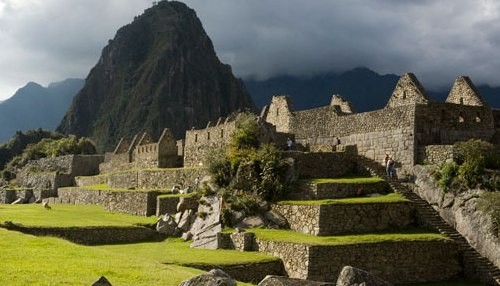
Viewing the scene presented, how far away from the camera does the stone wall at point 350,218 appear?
24609 mm

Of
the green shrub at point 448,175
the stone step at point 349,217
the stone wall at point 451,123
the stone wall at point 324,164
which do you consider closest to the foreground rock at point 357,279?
the stone step at point 349,217

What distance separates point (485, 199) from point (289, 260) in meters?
8.26

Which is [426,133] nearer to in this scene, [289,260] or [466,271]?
[466,271]

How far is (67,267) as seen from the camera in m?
15.3

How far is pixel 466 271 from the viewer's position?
24031 millimetres

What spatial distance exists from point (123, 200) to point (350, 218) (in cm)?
1600

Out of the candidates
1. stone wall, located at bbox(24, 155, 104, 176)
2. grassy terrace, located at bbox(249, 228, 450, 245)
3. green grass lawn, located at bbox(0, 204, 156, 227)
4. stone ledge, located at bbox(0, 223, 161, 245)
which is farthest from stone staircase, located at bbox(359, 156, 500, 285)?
stone wall, located at bbox(24, 155, 104, 176)

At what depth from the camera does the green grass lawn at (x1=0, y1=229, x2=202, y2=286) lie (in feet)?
45.2

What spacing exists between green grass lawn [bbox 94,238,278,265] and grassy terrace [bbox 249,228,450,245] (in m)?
1.17

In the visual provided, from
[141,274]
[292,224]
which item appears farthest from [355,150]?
[141,274]

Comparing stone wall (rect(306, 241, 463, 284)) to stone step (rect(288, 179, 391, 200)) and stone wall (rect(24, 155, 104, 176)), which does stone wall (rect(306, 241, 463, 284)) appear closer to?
stone step (rect(288, 179, 391, 200))

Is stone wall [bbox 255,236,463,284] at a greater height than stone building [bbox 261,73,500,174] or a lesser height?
lesser

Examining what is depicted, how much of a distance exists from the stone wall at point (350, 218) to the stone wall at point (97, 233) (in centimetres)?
742

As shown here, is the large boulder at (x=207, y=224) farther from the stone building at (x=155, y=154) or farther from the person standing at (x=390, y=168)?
the stone building at (x=155, y=154)
